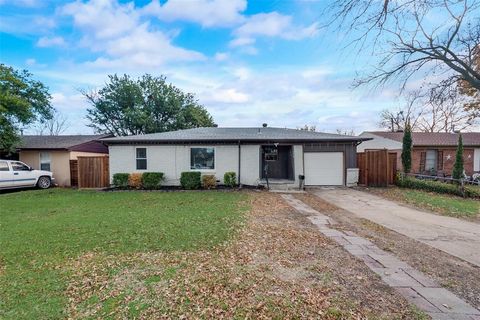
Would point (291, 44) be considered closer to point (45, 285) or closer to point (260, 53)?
point (260, 53)

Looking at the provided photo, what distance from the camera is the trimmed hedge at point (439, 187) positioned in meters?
11.5

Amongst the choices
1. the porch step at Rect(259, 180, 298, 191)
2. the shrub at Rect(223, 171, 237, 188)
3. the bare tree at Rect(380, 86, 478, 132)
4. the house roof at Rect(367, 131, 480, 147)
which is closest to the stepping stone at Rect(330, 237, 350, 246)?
the porch step at Rect(259, 180, 298, 191)

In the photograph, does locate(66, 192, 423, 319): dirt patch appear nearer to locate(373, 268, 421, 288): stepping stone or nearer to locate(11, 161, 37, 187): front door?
locate(373, 268, 421, 288): stepping stone

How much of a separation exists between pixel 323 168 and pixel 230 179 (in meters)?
4.94

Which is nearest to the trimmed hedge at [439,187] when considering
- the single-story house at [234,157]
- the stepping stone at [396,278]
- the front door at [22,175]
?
the single-story house at [234,157]

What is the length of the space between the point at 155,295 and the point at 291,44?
239 inches

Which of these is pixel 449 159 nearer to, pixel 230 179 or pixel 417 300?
pixel 230 179

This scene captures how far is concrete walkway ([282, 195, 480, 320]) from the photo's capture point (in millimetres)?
2932

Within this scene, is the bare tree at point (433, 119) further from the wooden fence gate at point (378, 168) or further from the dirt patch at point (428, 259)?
the dirt patch at point (428, 259)

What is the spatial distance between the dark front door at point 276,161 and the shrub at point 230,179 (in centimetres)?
207

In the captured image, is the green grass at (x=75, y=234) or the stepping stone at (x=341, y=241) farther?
the stepping stone at (x=341, y=241)

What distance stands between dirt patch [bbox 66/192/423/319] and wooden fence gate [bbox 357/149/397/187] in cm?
1074

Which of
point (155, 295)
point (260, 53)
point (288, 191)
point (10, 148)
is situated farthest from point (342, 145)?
point (10, 148)

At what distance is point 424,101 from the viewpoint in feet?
19.2
